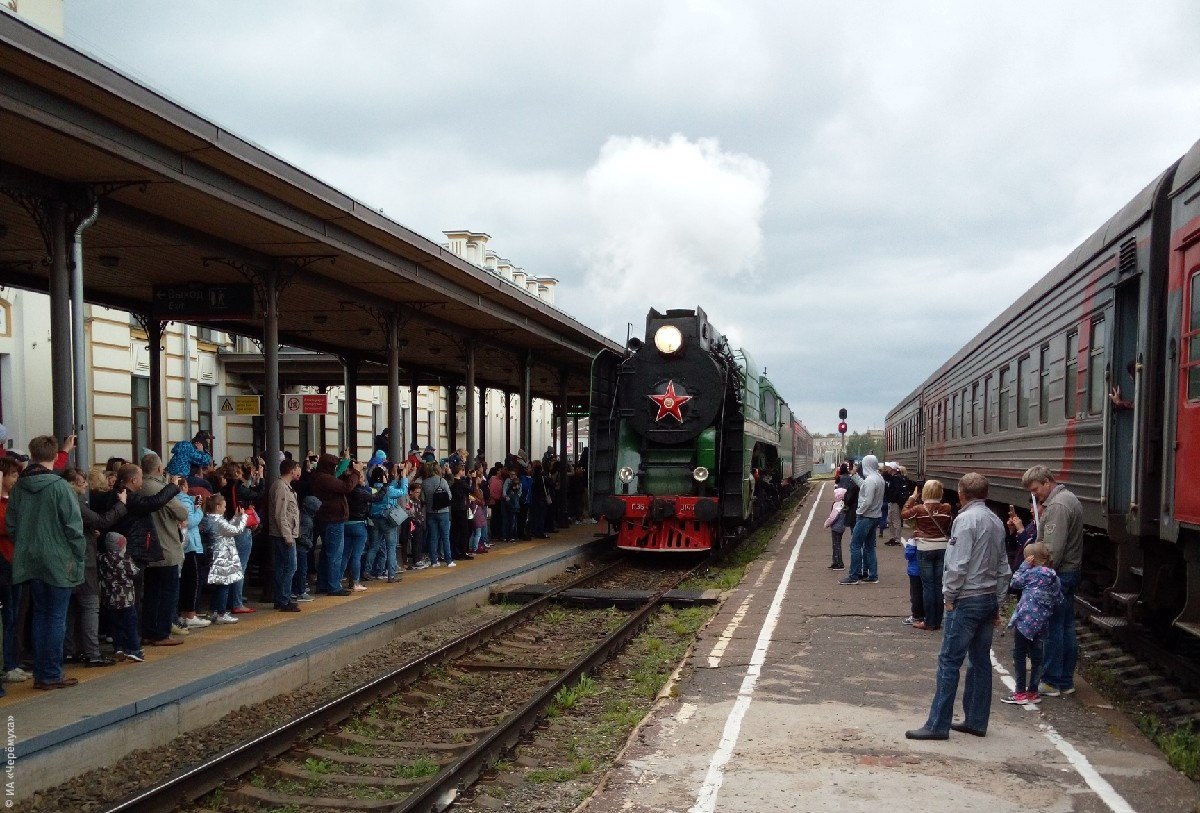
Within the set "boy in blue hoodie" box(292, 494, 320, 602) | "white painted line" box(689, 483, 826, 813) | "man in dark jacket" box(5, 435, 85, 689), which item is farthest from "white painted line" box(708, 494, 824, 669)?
"man in dark jacket" box(5, 435, 85, 689)

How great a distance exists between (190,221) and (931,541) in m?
7.97

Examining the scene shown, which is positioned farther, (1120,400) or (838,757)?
(1120,400)

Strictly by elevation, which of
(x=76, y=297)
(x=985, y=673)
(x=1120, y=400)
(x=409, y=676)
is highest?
(x=76, y=297)

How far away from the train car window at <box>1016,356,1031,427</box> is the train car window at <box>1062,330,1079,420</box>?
6.86ft

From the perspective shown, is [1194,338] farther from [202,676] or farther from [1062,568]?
[202,676]

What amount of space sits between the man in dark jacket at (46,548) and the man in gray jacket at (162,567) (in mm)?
1279

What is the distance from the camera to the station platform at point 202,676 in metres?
6.23

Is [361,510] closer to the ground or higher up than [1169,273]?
closer to the ground

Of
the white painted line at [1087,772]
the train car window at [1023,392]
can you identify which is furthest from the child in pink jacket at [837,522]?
the white painted line at [1087,772]

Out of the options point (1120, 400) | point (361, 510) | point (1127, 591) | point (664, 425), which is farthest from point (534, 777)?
point (664, 425)

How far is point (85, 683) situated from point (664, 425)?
10282 mm

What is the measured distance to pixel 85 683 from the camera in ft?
25.4

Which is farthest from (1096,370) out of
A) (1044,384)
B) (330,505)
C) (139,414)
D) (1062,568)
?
(139,414)

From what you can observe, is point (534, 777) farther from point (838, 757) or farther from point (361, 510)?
point (361, 510)
